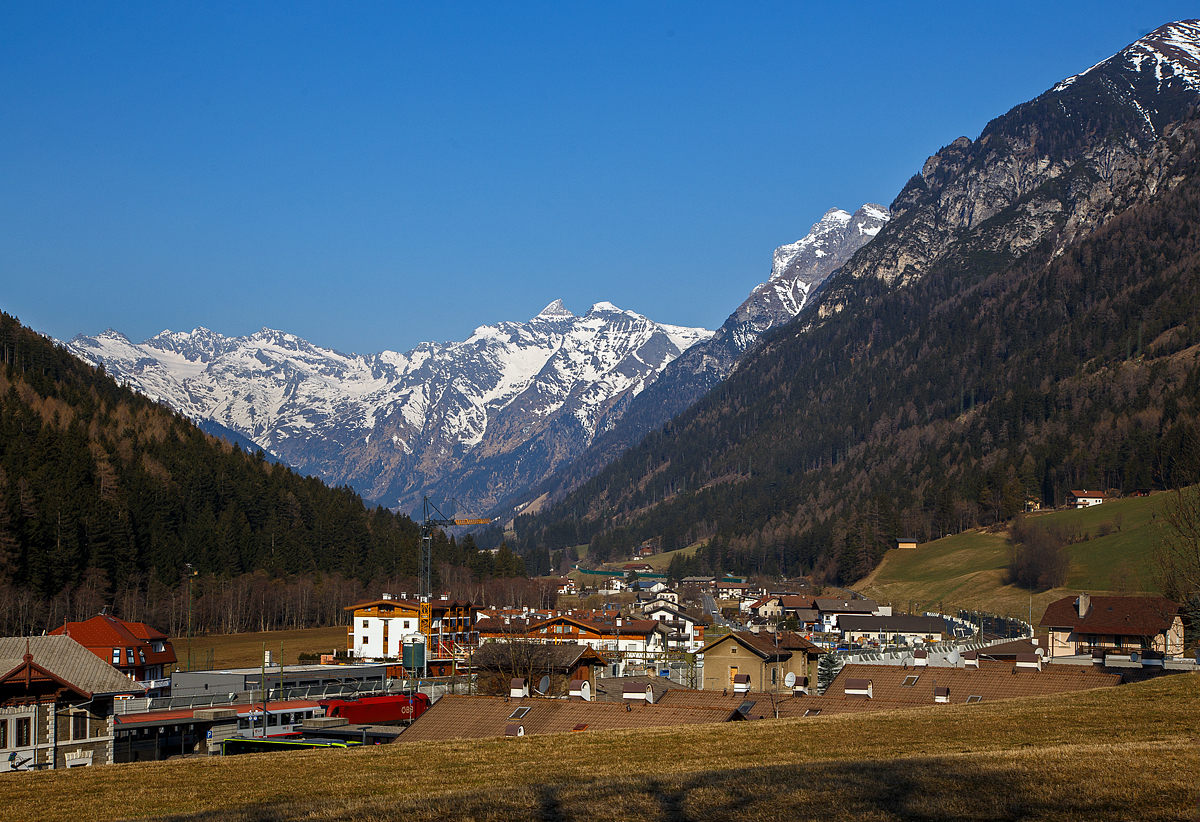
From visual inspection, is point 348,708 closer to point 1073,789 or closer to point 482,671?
point 482,671

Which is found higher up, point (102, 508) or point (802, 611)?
point (102, 508)

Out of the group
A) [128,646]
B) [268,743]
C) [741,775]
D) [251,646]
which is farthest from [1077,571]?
[741,775]

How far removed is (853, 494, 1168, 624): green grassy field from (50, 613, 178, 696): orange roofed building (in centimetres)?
10899

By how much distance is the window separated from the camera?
4181cm

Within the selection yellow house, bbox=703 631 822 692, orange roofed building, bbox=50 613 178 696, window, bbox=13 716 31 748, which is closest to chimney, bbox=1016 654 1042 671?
yellow house, bbox=703 631 822 692

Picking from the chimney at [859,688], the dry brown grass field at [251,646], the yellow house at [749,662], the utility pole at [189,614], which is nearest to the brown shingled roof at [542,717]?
the chimney at [859,688]

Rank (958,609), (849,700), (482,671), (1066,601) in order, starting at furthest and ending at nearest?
(958,609)
(1066,601)
(482,671)
(849,700)

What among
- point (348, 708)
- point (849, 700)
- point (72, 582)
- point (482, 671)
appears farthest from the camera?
point (72, 582)

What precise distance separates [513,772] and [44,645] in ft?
116

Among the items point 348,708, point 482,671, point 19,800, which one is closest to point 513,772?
point 19,800

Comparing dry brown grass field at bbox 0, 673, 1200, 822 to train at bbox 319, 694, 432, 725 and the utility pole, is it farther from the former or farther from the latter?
the utility pole

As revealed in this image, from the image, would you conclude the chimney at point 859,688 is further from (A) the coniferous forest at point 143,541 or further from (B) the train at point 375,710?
(A) the coniferous forest at point 143,541

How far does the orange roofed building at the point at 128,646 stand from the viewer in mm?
95012

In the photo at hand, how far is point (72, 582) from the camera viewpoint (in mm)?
143250
